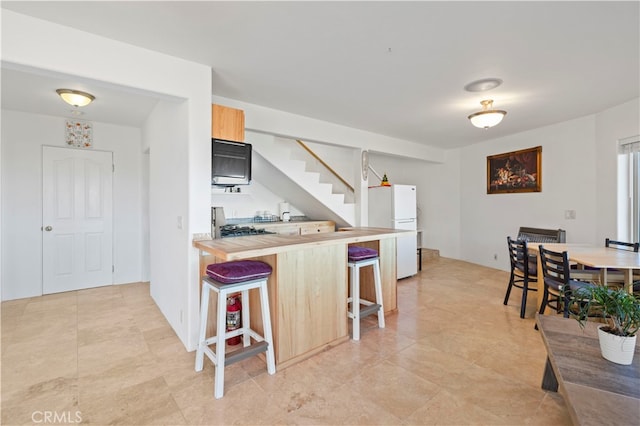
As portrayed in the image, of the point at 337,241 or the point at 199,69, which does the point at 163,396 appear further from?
the point at 199,69

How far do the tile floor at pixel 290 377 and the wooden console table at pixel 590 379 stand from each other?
0.48 meters

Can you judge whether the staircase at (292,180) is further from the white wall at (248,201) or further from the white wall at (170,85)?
the white wall at (170,85)

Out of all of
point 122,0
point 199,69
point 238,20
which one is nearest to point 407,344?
point 238,20

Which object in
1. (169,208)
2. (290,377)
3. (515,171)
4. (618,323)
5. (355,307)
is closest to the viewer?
(618,323)

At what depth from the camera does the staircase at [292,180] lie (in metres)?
4.00

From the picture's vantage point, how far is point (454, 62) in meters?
2.46

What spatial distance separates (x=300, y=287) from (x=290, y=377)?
2.07 ft

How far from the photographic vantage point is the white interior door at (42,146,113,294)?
392 centimetres

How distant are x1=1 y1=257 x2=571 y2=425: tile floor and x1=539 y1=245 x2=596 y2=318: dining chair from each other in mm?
364

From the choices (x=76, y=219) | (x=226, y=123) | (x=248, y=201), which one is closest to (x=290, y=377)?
(x=226, y=123)

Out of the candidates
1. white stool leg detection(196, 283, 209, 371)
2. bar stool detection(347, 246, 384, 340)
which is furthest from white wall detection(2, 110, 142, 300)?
bar stool detection(347, 246, 384, 340)

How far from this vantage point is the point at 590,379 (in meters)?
1.27

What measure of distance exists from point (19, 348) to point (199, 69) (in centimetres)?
281

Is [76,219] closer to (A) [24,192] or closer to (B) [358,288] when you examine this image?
(A) [24,192]
